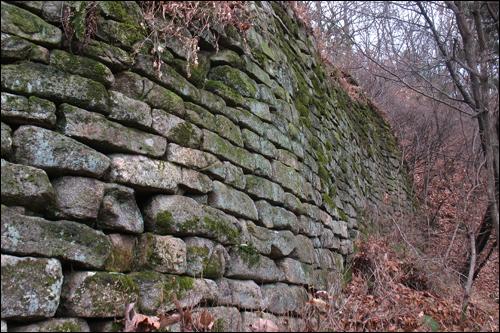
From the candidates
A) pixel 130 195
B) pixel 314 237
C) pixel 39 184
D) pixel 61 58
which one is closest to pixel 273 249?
pixel 314 237

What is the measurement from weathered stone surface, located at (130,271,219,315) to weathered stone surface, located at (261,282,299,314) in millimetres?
699

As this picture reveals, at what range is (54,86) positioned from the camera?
1.93m

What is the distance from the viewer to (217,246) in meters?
2.45

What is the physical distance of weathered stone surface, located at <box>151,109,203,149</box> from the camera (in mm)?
2342

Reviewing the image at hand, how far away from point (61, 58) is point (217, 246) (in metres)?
1.50

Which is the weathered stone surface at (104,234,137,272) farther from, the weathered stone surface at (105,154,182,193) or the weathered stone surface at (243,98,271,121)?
the weathered stone surface at (243,98,271,121)

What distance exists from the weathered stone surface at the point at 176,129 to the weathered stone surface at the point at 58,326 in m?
1.18

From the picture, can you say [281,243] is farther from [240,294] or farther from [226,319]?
[226,319]

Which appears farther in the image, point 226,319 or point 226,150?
point 226,150

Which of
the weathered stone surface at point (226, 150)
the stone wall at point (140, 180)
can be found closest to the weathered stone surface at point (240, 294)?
the stone wall at point (140, 180)

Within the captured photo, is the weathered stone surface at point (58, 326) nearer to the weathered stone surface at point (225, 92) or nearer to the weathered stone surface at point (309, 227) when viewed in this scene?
the weathered stone surface at point (225, 92)

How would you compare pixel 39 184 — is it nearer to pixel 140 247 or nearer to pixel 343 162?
pixel 140 247

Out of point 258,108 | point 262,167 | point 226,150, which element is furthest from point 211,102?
point 262,167

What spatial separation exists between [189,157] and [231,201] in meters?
0.49
